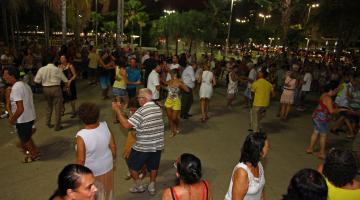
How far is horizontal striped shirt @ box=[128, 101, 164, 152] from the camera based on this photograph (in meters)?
4.82

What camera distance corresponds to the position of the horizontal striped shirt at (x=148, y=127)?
15.8 ft

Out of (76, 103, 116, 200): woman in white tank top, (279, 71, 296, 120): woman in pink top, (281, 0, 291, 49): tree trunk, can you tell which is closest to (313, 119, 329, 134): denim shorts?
(279, 71, 296, 120): woman in pink top

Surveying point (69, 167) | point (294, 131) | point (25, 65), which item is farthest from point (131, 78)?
point (69, 167)

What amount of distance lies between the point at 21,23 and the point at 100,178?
3598 cm

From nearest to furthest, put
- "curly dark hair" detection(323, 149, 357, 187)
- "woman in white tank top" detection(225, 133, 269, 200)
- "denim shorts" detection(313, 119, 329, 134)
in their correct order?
"curly dark hair" detection(323, 149, 357, 187), "woman in white tank top" detection(225, 133, 269, 200), "denim shorts" detection(313, 119, 329, 134)

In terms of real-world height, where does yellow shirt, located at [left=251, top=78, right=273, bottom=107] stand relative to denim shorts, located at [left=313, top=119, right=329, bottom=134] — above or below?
above

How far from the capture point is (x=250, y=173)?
3275 millimetres

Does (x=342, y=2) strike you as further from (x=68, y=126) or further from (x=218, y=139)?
(x=68, y=126)

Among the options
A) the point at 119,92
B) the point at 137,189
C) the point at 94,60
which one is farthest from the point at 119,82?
the point at 94,60

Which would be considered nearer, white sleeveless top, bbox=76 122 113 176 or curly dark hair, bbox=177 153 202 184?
curly dark hair, bbox=177 153 202 184

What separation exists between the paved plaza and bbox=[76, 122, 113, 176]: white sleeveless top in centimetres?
152

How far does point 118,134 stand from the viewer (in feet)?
28.0

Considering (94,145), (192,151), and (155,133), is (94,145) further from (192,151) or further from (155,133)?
(192,151)

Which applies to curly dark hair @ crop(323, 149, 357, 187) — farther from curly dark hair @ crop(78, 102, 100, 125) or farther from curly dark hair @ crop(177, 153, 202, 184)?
curly dark hair @ crop(78, 102, 100, 125)
